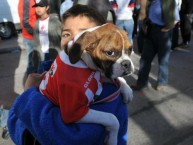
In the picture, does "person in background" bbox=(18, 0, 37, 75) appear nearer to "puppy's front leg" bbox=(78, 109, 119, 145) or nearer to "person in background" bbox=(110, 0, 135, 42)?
"person in background" bbox=(110, 0, 135, 42)

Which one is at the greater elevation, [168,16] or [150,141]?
[168,16]

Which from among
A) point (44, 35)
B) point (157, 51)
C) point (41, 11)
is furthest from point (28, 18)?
point (157, 51)

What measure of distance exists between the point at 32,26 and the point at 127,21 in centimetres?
253

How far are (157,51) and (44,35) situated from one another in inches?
72.7

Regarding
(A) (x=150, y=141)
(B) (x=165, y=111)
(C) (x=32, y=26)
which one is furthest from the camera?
(C) (x=32, y=26)

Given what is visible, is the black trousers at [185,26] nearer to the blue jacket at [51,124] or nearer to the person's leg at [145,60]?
the person's leg at [145,60]

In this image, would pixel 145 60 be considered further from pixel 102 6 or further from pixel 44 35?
pixel 102 6

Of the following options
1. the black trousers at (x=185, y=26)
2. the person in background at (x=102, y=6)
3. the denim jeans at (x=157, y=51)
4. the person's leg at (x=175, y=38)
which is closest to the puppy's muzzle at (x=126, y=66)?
the person in background at (x=102, y=6)

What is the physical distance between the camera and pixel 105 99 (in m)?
1.51

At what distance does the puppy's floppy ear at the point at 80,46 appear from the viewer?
4.62 feet

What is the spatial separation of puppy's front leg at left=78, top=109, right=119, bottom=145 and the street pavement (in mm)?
2547

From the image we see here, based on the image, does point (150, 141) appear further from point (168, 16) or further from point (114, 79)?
point (114, 79)

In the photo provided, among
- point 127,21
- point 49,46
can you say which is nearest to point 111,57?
point 49,46

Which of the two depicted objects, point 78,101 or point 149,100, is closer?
point 78,101
